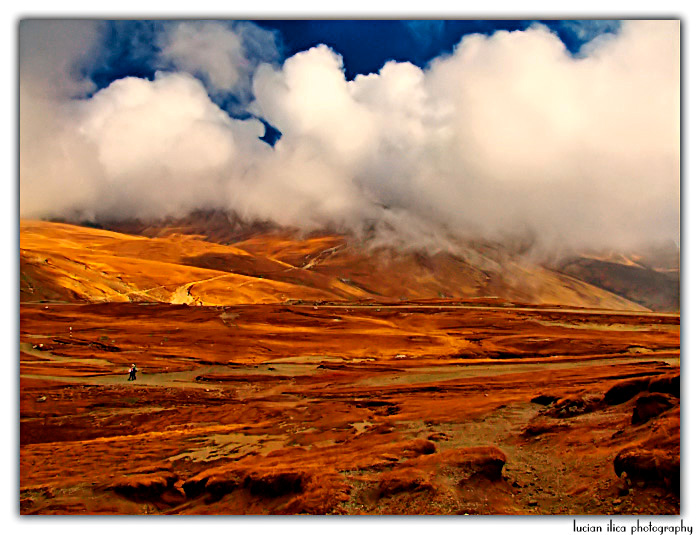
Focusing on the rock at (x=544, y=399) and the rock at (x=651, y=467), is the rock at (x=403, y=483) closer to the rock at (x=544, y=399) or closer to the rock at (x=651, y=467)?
the rock at (x=651, y=467)

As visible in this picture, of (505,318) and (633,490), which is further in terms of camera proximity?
(505,318)

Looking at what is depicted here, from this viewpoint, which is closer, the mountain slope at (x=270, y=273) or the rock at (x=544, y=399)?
the rock at (x=544, y=399)

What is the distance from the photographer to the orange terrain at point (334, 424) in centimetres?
683

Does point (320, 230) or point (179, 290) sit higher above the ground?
point (320, 230)

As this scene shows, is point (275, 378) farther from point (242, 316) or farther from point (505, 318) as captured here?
point (505, 318)

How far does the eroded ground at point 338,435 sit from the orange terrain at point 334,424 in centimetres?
4

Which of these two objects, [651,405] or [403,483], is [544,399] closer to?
[651,405]

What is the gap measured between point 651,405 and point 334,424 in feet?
23.5

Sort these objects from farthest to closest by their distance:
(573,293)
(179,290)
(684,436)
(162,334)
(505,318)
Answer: (573,293), (179,290), (505,318), (162,334), (684,436)

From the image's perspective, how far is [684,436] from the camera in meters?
7.57

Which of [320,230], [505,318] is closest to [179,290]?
[505,318]

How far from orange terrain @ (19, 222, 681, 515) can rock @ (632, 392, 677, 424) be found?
24 millimetres

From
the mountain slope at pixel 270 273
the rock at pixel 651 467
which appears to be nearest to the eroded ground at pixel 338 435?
the rock at pixel 651 467

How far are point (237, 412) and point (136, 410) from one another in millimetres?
3150
